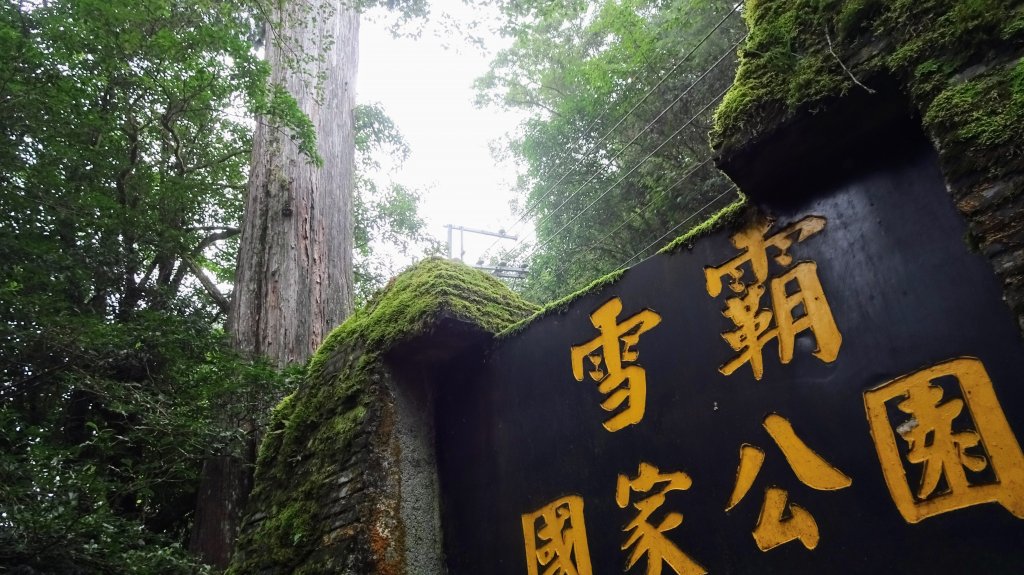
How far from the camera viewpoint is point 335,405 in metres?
3.27

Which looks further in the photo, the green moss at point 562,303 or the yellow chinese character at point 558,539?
the green moss at point 562,303

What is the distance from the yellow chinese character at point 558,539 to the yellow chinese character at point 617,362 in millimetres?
396

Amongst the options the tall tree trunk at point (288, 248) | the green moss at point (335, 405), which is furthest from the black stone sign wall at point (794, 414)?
the tall tree trunk at point (288, 248)

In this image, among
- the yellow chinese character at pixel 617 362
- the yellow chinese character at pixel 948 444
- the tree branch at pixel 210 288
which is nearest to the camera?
the yellow chinese character at pixel 948 444

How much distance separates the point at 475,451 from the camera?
2959 mm

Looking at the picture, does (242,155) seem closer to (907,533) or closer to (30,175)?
(30,175)

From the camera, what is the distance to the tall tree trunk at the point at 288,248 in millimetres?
4312

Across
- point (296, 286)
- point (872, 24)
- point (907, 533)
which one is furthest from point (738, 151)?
point (296, 286)

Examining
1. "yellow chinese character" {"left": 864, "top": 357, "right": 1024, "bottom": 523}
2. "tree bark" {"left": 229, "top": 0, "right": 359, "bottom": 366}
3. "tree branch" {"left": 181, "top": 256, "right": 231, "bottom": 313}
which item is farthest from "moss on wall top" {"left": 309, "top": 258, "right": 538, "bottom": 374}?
"tree branch" {"left": 181, "top": 256, "right": 231, "bottom": 313}

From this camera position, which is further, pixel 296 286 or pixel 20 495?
pixel 296 286

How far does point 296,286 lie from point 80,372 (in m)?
1.62

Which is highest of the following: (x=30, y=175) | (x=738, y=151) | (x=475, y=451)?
(x=30, y=175)

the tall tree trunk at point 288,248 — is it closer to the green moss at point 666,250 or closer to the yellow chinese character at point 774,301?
the green moss at point 666,250

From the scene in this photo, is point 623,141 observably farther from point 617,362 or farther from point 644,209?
point 617,362
